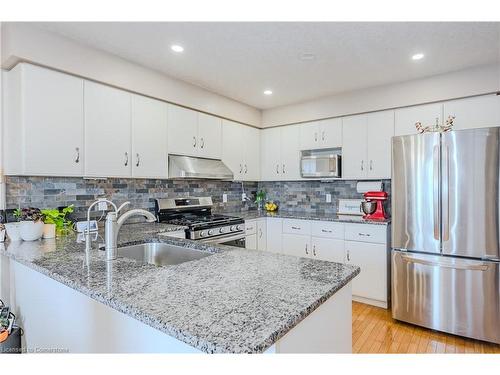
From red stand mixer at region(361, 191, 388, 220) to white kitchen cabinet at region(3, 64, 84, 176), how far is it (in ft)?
9.48

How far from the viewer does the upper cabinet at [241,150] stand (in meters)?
3.79

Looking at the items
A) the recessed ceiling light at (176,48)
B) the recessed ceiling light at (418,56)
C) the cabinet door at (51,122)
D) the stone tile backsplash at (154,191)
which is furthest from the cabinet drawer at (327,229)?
the cabinet door at (51,122)

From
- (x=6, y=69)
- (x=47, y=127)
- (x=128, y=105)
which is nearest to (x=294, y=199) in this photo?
(x=128, y=105)

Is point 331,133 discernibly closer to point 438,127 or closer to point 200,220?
point 438,127

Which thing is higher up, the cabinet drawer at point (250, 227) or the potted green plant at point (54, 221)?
the potted green plant at point (54, 221)

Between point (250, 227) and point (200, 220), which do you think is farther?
point (250, 227)

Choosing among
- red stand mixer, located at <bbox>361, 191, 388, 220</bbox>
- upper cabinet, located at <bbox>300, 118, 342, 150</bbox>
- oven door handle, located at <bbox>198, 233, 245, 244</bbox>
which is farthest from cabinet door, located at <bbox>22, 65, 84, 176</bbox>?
red stand mixer, located at <bbox>361, 191, 388, 220</bbox>

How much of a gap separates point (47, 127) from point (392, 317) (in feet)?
11.0

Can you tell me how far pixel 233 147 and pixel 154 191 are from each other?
118 cm

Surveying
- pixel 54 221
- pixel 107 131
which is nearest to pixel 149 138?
pixel 107 131

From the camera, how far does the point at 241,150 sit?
4023 millimetres

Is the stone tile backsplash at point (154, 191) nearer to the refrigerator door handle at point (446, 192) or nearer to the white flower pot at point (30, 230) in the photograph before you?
the white flower pot at point (30, 230)

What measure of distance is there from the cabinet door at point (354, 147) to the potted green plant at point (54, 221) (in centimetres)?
293

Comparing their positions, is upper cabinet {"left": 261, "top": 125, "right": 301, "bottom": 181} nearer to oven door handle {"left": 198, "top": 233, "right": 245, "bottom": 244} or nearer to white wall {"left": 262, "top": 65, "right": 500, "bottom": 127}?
white wall {"left": 262, "top": 65, "right": 500, "bottom": 127}
